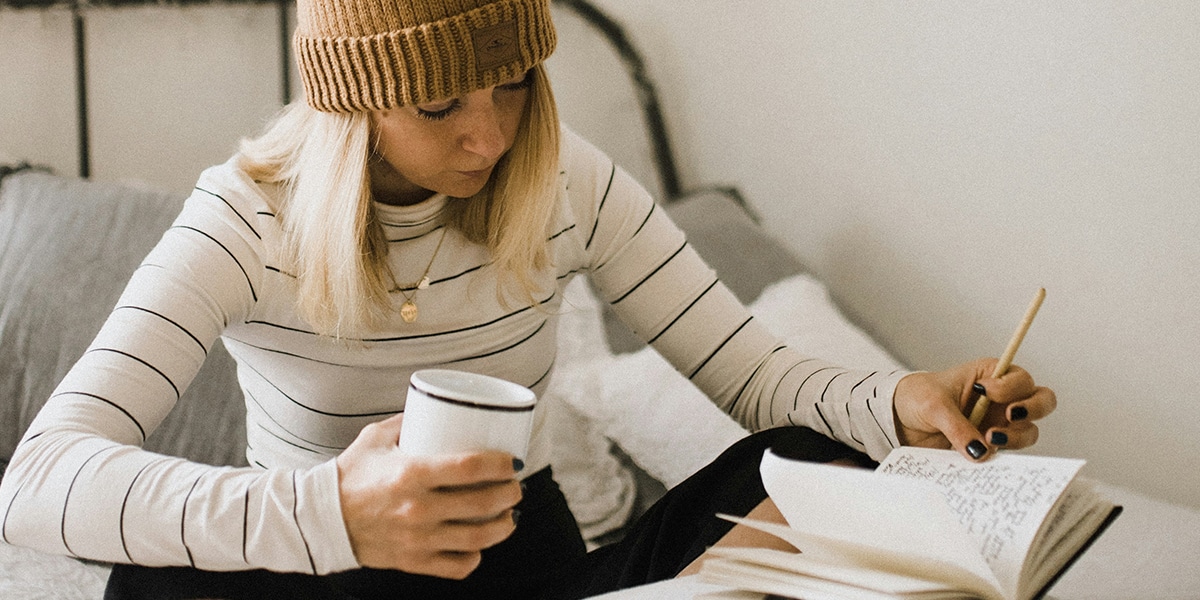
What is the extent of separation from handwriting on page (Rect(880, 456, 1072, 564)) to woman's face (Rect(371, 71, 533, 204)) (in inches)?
16.8

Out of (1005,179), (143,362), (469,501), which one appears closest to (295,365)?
(143,362)

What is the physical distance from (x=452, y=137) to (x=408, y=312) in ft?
0.61

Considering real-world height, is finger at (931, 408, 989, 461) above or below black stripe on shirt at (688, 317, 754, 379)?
above

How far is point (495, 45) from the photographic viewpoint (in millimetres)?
819

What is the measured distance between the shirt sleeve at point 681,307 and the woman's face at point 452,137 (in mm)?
172

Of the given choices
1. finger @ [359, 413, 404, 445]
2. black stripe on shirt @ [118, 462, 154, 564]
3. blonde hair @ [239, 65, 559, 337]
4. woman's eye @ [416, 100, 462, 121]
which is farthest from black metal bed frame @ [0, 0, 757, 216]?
finger @ [359, 413, 404, 445]

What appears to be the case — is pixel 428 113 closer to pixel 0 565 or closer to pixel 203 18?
pixel 0 565

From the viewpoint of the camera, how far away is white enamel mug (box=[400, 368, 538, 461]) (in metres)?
0.61

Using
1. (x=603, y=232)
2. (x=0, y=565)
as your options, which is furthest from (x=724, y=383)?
(x=0, y=565)

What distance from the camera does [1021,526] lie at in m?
0.65

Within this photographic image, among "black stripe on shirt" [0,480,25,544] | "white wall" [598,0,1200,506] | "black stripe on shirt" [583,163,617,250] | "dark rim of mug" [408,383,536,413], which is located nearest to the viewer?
"dark rim of mug" [408,383,536,413]

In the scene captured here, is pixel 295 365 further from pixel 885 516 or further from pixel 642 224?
pixel 885 516

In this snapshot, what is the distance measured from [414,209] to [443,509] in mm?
383

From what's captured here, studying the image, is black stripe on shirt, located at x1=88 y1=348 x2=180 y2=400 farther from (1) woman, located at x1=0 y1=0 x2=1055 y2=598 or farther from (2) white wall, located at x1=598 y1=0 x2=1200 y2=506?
(2) white wall, located at x1=598 y1=0 x2=1200 y2=506
